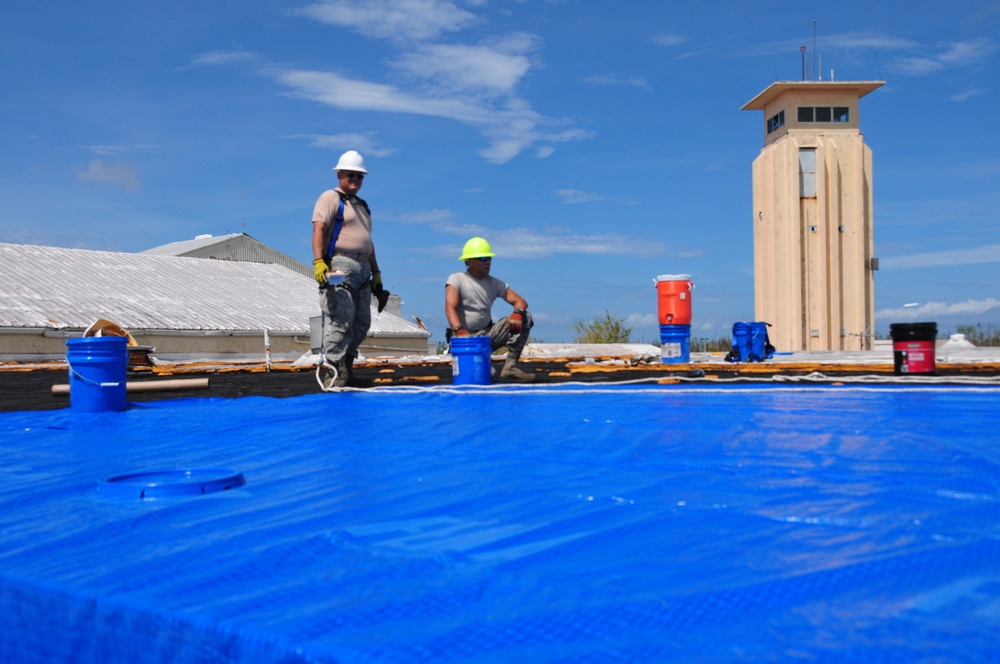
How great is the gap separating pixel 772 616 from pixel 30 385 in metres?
7.60

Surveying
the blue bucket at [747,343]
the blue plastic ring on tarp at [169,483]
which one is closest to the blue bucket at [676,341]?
the blue bucket at [747,343]

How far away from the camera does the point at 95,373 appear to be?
14.9ft

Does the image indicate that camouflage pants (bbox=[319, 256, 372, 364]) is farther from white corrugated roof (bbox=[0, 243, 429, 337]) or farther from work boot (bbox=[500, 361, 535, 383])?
white corrugated roof (bbox=[0, 243, 429, 337])

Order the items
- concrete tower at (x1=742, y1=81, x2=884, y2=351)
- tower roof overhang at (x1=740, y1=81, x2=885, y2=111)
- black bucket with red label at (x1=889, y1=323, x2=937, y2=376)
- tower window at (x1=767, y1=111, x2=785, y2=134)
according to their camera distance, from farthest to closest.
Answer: tower window at (x1=767, y1=111, x2=785, y2=134), concrete tower at (x1=742, y1=81, x2=884, y2=351), tower roof overhang at (x1=740, y1=81, x2=885, y2=111), black bucket with red label at (x1=889, y1=323, x2=937, y2=376)

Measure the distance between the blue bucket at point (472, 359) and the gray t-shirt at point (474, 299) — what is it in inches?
31.8

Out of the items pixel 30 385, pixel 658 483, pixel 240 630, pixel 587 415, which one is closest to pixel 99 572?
pixel 240 630

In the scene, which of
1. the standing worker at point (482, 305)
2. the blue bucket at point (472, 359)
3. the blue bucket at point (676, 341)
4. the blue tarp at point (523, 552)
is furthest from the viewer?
the blue bucket at point (676, 341)

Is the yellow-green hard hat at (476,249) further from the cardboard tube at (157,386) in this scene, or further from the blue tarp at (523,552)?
the blue tarp at (523,552)

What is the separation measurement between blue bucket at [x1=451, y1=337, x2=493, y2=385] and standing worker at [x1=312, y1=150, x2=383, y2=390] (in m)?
0.84

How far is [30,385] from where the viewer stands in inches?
291

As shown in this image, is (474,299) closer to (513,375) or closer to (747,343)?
(513,375)

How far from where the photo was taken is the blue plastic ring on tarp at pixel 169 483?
2.14 metres

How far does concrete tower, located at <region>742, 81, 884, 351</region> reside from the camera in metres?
20.6

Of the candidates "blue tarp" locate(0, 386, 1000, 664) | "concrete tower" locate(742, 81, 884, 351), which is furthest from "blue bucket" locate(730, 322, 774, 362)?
"concrete tower" locate(742, 81, 884, 351)
